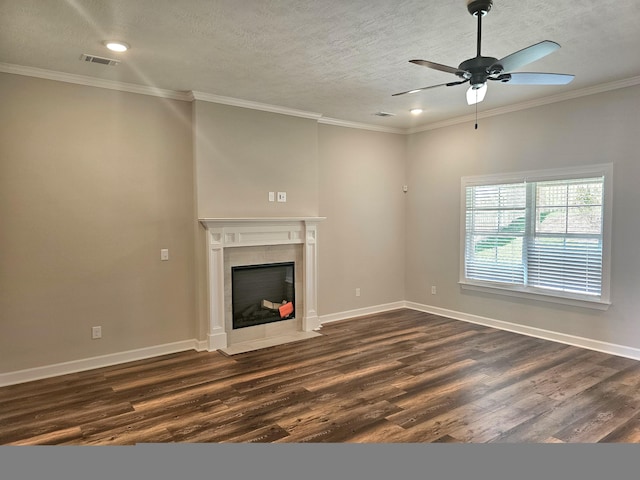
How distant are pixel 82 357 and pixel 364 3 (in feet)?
13.3

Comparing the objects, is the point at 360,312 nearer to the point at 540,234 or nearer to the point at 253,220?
the point at 253,220

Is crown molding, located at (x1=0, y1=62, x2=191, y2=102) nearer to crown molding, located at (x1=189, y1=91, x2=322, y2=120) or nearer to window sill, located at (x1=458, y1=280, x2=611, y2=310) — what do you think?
crown molding, located at (x1=189, y1=91, x2=322, y2=120)

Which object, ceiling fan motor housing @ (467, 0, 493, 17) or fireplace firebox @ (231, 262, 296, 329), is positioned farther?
fireplace firebox @ (231, 262, 296, 329)

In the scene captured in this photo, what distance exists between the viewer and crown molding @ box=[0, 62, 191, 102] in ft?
12.3

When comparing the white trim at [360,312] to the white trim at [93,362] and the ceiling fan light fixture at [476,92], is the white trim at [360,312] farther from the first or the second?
the ceiling fan light fixture at [476,92]

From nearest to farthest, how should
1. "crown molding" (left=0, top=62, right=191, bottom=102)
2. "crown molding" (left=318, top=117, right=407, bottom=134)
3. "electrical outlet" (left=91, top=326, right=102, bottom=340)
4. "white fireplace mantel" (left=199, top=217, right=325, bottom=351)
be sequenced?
"crown molding" (left=0, top=62, right=191, bottom=102)
"electrical outlet" (left=91, top=326, right=102, bottom=340)
"white fireplace mantel" (left=199, top=217, right=325, bottom=351)
"crown molding" (left=318, top=117, right=407, bottom=134)

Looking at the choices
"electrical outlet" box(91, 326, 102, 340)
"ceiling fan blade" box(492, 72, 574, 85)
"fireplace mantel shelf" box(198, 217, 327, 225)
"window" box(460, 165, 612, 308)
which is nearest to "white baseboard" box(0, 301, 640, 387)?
"electrical outlet" box(91, 326, 102, 340)

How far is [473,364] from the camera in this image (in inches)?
167

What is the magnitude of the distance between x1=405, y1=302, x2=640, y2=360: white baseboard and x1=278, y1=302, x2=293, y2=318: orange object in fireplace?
2.33m

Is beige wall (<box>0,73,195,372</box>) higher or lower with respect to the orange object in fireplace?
higher

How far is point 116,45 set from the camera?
3.31 m

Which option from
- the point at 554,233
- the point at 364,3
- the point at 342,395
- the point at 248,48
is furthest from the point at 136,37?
the point at 554,233

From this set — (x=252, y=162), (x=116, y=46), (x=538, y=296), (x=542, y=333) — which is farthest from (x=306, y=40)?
(x=542, y=333)

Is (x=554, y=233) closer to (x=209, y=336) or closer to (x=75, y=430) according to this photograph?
(x=209, y=336)
